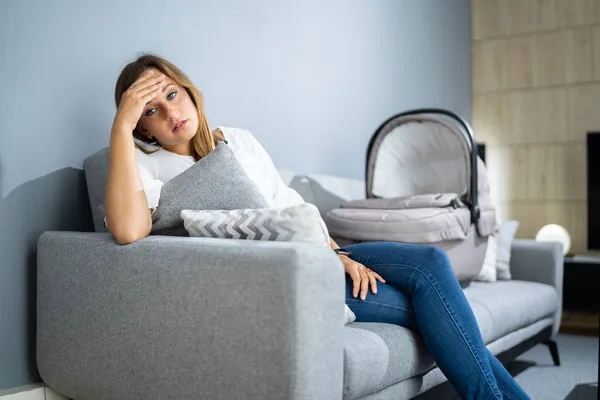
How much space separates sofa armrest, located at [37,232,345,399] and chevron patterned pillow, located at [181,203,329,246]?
94 millimetres

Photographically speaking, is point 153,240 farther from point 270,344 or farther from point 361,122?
point 361,122

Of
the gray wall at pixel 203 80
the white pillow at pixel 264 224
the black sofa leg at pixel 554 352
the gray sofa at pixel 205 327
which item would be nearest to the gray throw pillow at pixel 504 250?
the black sofa leg at pixel 554 352

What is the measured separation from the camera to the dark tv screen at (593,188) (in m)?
3.96

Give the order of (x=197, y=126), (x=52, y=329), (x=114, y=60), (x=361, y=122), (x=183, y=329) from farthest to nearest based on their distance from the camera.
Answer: (x=361, y=122) → (x=114, y=60) → (x=197, y=126) → (x=52, y=329) → (x=183, y=329)

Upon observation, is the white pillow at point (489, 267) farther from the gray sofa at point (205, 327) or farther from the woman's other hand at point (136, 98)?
the woman's other hand at point (136, 98)

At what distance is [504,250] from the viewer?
3.05m

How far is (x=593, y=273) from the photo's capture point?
146 inches

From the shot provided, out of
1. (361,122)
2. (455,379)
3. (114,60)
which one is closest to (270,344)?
(455,379)

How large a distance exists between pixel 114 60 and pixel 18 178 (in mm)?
509

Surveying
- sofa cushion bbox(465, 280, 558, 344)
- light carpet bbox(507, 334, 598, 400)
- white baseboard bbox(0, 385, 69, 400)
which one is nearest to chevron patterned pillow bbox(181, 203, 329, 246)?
white baseboard bbox(0, 385, 69, 400)

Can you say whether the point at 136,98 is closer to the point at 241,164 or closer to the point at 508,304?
the point at 241,164

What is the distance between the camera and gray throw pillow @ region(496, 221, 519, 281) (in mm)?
2988

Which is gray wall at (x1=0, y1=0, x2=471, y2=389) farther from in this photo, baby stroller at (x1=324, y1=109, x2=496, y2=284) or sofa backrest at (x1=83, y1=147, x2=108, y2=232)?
baby stroller at (x1=324, y1=109, x2=496, y2=284)

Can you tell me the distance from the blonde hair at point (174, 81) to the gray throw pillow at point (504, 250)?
1.60 meters
